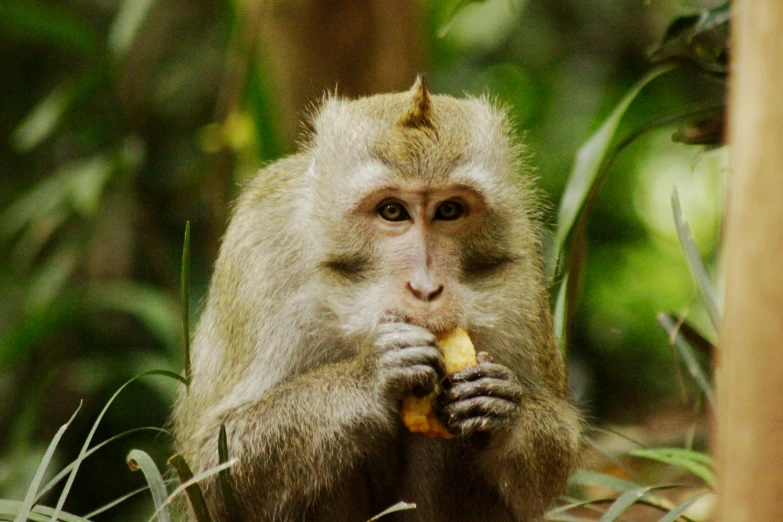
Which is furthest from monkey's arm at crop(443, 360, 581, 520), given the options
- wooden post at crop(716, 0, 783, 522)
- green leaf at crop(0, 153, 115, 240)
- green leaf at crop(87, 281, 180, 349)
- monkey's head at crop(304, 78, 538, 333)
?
green leaf at crop(0, 153, 115, 240)

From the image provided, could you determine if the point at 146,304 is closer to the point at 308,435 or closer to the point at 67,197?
the point at 67,197

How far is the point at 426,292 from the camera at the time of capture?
3.16 m

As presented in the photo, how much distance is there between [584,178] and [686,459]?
3.64ft

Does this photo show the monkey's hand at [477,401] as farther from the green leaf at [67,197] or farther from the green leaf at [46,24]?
the green leaf at [46,24]

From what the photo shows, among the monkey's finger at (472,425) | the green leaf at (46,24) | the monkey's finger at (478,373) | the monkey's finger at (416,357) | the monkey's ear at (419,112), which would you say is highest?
the green leaf at (46,24)

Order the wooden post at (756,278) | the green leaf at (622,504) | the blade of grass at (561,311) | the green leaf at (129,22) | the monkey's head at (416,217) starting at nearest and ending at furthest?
the wooden post at (756,278)
the green leaf at (622,504)
the monkey's head at (416,217)
the blade of grass at (561,311)
the green leaf at (129,22)

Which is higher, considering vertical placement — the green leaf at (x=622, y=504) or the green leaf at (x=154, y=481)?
the green leaf at (x=154, y=481)

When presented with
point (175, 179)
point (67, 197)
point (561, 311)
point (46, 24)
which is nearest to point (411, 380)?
point (561, 311)

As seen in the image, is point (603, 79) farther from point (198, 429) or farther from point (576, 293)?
point (198, 429)

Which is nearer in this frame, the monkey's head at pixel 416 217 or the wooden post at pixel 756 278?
the wooden post at pixel 756 278

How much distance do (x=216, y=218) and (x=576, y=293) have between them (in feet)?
12.1

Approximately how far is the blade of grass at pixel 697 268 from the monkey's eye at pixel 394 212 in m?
0.97

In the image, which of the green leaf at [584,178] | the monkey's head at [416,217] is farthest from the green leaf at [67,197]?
the green leaf at [584,178]

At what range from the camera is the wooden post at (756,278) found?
160 cm
